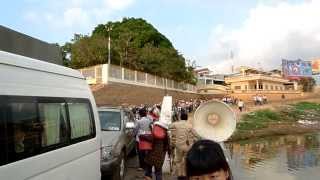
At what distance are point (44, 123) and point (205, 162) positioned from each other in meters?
3.63

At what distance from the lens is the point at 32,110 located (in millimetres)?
6062

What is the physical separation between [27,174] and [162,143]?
5.80 meters

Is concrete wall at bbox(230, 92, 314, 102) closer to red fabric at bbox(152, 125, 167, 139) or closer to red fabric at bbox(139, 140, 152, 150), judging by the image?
red fabric at bbox(139, 140, 152, 150)

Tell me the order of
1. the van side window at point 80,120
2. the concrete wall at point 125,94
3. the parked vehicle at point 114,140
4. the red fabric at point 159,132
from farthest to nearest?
the concrete wall at point 125,94 < the parked vehicle at point 114,140 < the red fabric at point 159,132 < the van side window at point 80,120

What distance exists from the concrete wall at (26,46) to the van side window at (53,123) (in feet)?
10.3

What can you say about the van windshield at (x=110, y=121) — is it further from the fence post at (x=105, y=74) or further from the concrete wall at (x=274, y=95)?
the concrete wall at (x=274, y=95)

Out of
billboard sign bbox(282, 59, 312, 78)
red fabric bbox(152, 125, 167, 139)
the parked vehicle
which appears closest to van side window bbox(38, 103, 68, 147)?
red fabric bbox(152, 125, 167, 139)

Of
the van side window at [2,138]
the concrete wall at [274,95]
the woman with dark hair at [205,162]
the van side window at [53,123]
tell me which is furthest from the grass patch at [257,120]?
the concrete wall at [274,95]

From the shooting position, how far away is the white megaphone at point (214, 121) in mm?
10297

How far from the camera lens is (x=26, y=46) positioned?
11234mm

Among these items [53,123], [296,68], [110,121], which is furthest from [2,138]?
[296,68]

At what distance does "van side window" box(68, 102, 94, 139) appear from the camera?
757 centimetres

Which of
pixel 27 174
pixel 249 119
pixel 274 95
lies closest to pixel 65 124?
pixel 27 174

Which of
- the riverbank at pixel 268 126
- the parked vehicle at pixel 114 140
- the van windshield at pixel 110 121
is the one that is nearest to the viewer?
the parked vehicle at pixel 114 140
